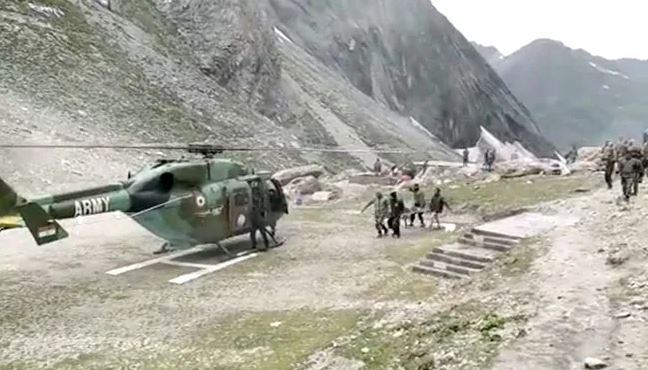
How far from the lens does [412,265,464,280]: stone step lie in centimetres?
1471

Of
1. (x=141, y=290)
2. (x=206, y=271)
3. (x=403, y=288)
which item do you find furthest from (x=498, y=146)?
(x=141, y=290)

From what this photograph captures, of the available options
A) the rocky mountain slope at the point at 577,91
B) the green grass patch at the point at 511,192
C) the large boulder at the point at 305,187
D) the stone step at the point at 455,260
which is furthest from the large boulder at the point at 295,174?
the rocky mountain slope at the point at 577,91

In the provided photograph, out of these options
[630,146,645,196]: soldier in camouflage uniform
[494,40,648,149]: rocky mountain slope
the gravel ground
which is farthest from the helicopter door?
[494,40,648,149]: rocky mountain slope

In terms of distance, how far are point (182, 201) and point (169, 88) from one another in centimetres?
2559

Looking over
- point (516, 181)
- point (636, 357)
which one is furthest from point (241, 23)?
point (636, 357)

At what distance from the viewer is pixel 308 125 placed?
49.0 meters

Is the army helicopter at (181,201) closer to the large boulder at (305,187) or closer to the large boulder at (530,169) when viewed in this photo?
the large boulder at (305,187)

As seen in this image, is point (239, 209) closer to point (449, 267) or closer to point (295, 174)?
point (449, 267)

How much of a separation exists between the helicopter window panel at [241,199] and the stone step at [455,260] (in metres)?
4.68

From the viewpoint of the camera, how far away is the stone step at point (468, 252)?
1500 centimetres

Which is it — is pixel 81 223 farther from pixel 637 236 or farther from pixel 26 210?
pixel 637 236

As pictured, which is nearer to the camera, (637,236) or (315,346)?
(315,346)

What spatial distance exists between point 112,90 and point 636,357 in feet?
109

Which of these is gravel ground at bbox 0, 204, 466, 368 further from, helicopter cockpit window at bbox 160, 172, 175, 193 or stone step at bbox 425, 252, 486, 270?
helicopter cockpit window at bbox 160, 172, 175, 193
